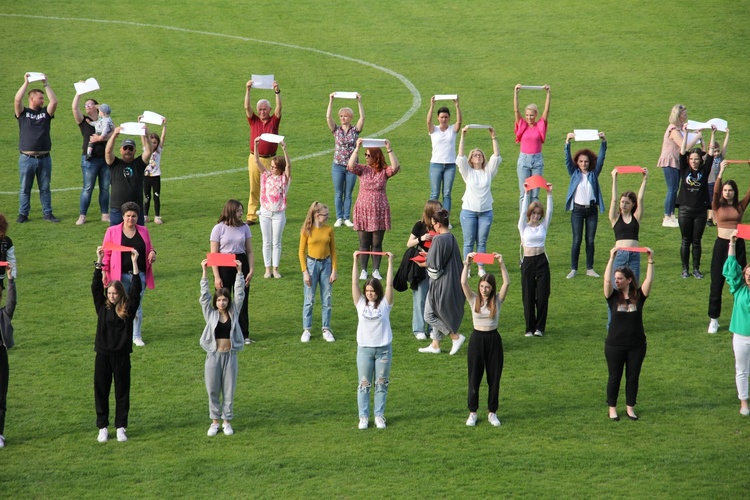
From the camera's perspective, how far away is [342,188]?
20.9m

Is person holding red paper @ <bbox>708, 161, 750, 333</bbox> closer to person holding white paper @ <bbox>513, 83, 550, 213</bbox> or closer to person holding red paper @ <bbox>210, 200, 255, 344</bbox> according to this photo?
person holding white paper @ <bbox>513, 83, 550, 213</bbox>

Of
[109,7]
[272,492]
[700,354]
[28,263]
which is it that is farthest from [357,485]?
[109,7]

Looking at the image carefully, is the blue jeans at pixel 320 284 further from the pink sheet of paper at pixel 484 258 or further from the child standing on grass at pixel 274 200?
the pink sheet of paper at pixel 484 258

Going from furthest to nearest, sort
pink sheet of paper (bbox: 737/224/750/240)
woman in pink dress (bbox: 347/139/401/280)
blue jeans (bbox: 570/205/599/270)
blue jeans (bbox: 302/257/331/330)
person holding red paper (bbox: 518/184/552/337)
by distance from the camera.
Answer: blue jeans (bbox: 570/205/599/270), woman in pink dress (bbox: 347/139/401/280), person holding red paper (bbox: 518/184/552/337), blue jeans (bbox: 302/257/331/330), pink sheet of paper (bbox: 737/224/750/240)

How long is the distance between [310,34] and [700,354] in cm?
2258

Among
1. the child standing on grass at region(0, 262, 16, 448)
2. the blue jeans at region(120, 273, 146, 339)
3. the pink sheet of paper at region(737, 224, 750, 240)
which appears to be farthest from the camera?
the blue jeans at region(120, 273, 146, 339)

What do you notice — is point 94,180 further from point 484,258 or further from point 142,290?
point 484,258

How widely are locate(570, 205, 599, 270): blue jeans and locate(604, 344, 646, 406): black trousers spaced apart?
5.02 metres

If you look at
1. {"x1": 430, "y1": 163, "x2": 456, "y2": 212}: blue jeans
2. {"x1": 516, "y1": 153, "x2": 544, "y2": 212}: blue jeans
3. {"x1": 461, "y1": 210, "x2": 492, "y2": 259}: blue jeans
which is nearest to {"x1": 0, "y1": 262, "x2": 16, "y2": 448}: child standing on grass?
{"x1": 461, "y1": 210, "x2": 492, "y2": 259}: blue jeans

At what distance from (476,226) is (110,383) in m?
7.16

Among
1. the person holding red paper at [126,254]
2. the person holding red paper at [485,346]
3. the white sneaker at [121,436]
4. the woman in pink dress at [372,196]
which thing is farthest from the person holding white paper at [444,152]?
Answer: the white sneaker at [121,436]

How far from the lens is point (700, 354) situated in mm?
16047

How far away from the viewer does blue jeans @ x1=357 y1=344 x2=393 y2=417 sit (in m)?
A: 13.5

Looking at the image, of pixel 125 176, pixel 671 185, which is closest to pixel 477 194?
pixel 671 185
